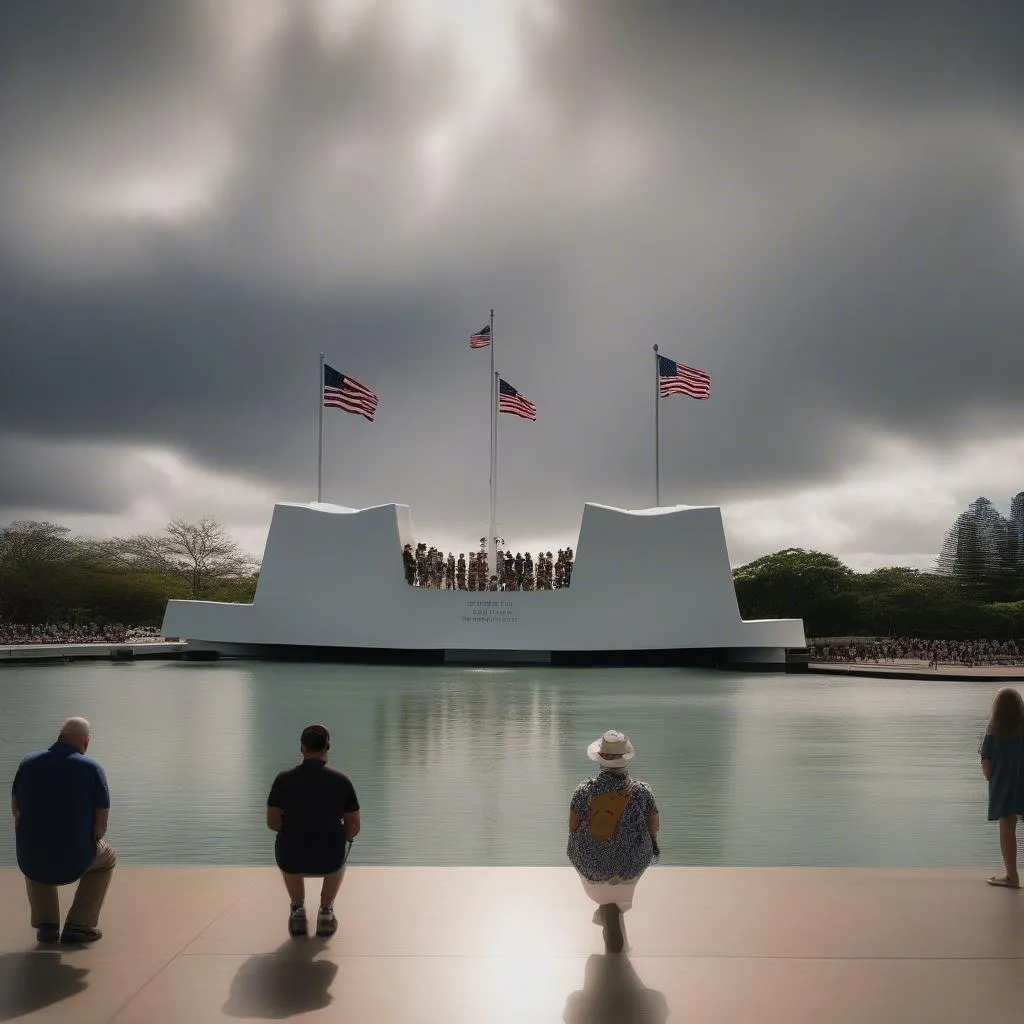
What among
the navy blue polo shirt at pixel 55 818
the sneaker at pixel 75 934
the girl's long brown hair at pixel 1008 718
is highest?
the girl's long brown hair at pixel 1008 718

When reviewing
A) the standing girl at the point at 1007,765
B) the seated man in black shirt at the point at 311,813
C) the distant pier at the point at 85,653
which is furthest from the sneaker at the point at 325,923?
the distant pier at the point at 85,653

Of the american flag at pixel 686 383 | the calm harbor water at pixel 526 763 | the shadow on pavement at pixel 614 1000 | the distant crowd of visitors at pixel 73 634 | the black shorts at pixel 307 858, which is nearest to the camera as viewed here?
the shadow on pavement at pixel 614 1000

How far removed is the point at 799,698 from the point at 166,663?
67.6 feet

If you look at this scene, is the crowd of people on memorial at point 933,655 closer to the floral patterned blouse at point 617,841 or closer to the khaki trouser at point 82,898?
the floral patterned blouse at point 617,841

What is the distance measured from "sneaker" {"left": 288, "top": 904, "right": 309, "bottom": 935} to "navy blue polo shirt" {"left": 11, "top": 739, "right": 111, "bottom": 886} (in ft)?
2.76

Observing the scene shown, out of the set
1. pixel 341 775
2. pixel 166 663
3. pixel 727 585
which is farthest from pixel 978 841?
pixel 166 663

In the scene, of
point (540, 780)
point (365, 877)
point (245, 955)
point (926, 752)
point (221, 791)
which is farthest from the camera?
point (926, 752)

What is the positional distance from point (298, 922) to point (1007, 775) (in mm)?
3448

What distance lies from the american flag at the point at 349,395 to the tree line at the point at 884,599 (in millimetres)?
36135

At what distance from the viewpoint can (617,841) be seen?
4488mm

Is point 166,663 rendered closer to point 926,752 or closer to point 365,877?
point 926,752

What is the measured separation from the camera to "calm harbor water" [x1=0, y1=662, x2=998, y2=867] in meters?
7.79

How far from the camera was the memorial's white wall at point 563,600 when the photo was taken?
110 feet

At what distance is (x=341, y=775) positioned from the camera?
184 inches
